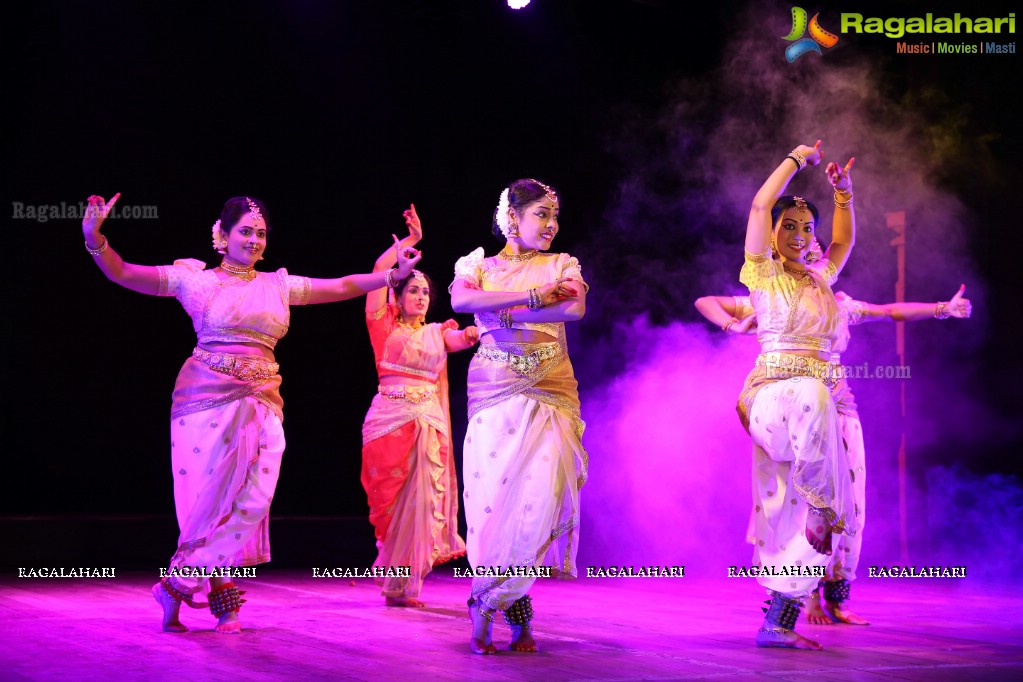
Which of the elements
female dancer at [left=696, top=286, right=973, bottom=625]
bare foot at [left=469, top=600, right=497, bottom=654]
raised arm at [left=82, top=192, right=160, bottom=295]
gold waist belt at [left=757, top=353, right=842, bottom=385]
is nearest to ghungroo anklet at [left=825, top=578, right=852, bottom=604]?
female dancer at [left=696, top=286, right=973, bottom=625]

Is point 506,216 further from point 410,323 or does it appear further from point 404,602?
point 404,602

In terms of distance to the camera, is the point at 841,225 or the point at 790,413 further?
the point at 841,225

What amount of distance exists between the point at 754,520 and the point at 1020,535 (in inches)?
119

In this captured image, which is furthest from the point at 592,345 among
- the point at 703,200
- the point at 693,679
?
the point at 693,679

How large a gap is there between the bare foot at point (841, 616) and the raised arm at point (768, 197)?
162 centimetres

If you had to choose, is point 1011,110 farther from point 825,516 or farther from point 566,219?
point 825,516

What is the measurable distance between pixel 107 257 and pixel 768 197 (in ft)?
7.84

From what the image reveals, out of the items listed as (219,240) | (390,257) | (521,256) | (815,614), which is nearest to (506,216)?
(521,256)

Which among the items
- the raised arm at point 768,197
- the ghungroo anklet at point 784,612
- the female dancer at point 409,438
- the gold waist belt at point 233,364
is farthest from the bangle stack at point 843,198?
the gold waist belt at point 233,364

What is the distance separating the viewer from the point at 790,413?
13.0 feet

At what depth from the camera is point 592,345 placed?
7605 mm

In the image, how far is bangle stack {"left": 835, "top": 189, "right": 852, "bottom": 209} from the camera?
15.0ft

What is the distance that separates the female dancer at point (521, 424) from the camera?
384 cm

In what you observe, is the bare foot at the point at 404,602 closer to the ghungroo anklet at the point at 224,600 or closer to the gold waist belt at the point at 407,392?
the gold waist belt at the point at 407,392
